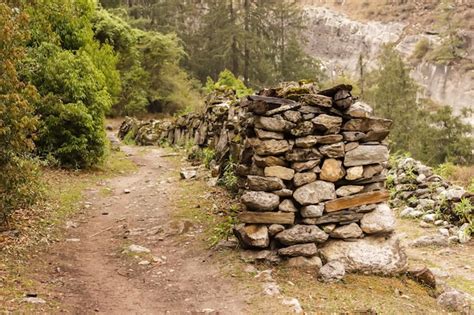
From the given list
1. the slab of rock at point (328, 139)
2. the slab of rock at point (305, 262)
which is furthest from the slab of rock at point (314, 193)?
the slab of rock at point (305, 262)

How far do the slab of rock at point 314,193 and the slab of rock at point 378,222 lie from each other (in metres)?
0.59

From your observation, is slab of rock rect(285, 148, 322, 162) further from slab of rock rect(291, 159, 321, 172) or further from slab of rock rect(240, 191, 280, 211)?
slab of rock rect(240, 191, 280, 211)

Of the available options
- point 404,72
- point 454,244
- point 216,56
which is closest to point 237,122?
point 454,244

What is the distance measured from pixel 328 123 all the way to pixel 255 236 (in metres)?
1.85

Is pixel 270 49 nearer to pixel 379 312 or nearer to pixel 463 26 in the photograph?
pixel 463 26

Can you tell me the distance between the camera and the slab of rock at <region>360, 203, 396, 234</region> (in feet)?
20.0

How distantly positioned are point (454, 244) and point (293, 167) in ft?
14.9

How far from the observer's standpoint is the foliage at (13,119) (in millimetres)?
5879

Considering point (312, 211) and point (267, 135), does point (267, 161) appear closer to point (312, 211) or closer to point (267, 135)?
point (267, 135)

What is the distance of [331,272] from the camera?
18.5ft

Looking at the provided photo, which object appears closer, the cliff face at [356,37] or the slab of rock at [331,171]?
the slab of rock at [331,171]

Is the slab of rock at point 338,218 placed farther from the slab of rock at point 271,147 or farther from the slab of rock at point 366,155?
the slab of rock at point 271,147

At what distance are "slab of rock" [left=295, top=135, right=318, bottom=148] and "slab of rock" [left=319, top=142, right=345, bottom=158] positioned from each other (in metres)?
0.16

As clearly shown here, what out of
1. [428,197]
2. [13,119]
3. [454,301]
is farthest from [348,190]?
[428,197]
